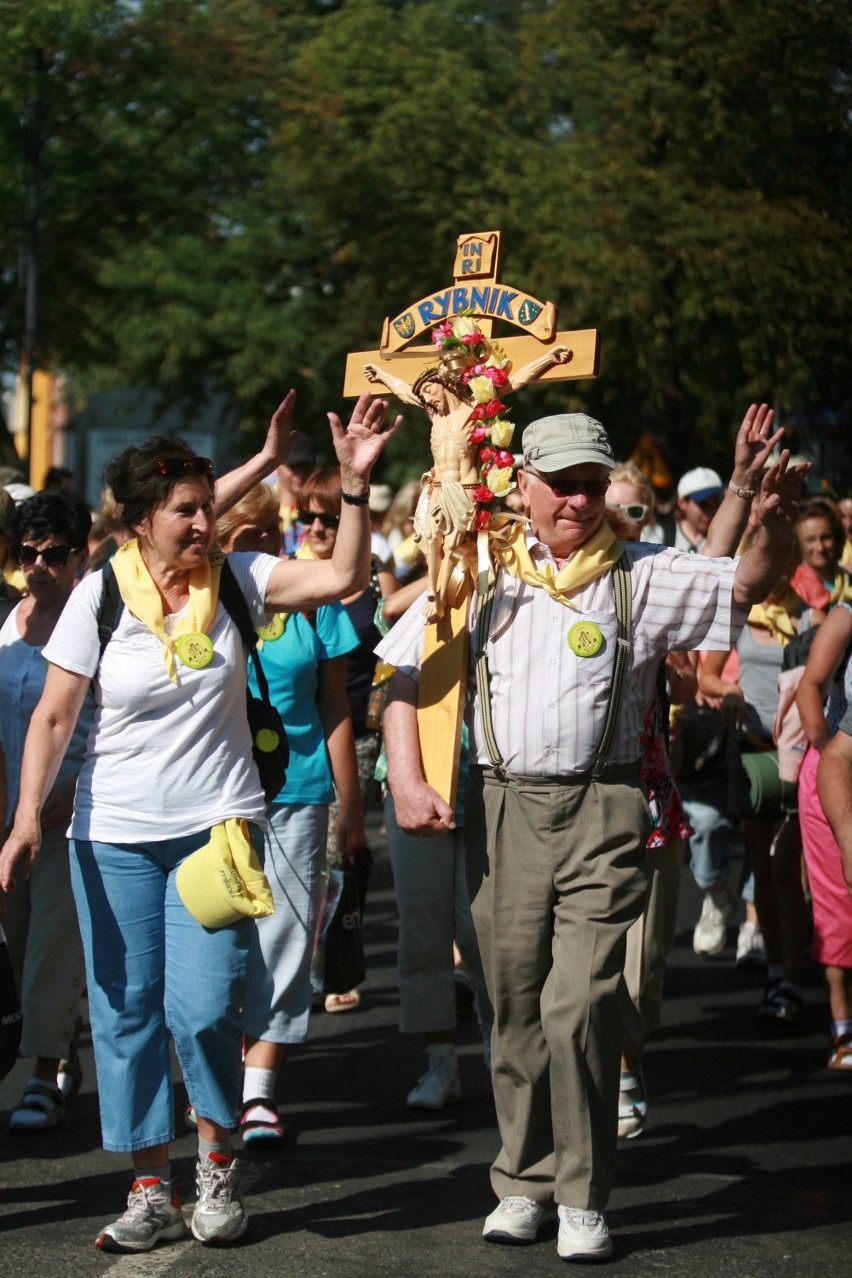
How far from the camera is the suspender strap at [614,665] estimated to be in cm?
472

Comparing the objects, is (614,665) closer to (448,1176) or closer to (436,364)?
(436,364)

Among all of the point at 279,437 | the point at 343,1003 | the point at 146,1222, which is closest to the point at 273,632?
the point at 279,437

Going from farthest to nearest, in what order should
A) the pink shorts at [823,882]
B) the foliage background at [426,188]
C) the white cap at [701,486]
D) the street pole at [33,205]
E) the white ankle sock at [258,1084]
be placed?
1. the street pole at [33,205]
2. the foliage background at [426,188]
3. the white cap at [701,486]
4. the pink shorts at [823,882]
5. the white ankle sock at [258,1084]

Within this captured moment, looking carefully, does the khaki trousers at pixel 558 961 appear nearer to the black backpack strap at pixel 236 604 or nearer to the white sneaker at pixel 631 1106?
the black backpack strap at pixel 236 604

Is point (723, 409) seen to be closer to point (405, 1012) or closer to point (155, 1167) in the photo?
point (405, 1012)

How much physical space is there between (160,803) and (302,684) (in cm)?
132

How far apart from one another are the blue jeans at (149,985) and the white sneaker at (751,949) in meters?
4.10

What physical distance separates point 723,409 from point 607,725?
18692 millimetres

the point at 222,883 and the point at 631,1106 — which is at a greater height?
the point at 222,883

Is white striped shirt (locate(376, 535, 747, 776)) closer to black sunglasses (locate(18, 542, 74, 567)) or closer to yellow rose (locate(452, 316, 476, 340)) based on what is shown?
yellow rose (locate(452, 316, 476, 340))

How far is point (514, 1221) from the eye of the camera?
189 inches

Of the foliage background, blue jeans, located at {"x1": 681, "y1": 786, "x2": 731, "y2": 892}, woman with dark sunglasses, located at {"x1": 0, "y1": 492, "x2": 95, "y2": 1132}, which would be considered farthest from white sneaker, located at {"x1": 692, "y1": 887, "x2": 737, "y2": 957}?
the foliage background

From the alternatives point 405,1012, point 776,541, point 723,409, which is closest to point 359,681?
point 405,1012

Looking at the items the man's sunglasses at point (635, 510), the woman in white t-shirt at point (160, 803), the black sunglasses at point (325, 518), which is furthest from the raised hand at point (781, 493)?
the black sunglasses at point (325, 518)
